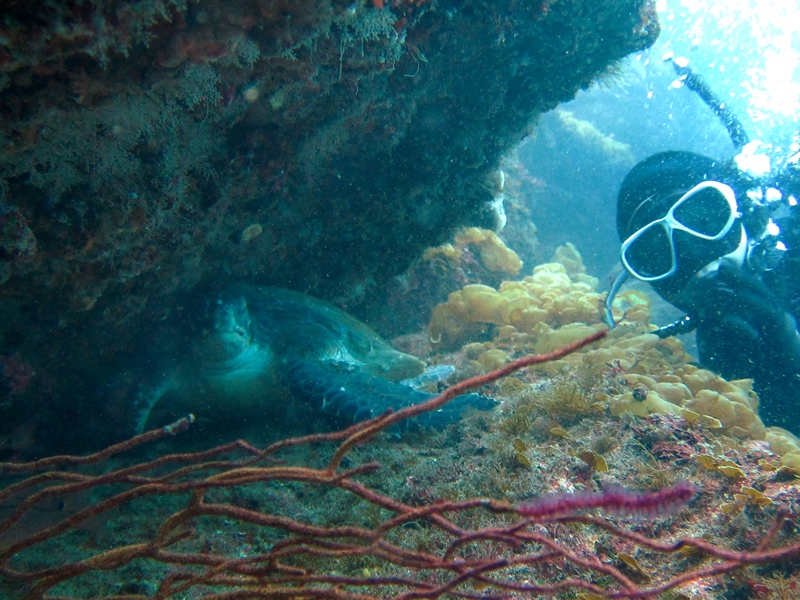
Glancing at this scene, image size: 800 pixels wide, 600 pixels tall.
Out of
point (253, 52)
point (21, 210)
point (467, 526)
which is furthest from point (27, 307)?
point (467, 526)

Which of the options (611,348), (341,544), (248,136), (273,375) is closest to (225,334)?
(273,375)

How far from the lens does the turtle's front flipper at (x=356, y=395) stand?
2.91 m

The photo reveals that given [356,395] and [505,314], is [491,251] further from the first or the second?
[356,395]

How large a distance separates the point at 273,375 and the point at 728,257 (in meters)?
4.94

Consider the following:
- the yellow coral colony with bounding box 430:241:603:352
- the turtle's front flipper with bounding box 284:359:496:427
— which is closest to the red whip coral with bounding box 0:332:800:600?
the turtle's front flipper with bounding box 284:359:496:427

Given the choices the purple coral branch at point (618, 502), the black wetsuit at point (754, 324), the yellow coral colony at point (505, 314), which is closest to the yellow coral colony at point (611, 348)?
the yellow coral colony at point (505, 314)

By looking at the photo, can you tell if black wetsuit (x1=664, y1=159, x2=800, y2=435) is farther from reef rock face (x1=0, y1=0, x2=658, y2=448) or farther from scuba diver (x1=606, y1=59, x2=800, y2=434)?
reef rock face (x1=0, y1=0, x2=658, y2=448)

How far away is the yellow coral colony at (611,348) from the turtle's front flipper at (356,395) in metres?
1.16

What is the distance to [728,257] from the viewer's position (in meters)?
Result: 4.35

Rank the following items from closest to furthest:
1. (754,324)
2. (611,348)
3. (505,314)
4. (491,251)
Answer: (611,348)
(754,324)
(505,314)
(491,251)

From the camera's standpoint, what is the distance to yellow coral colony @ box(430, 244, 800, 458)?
9.22 ft

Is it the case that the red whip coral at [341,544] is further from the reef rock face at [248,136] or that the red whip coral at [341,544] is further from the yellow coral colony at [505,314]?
the yellow coral colony at [505,314]

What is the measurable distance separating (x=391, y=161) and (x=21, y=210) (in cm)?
281

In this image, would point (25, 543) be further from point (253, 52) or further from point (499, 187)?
point (499, 187)
